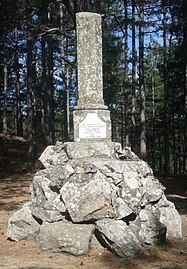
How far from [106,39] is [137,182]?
24.3 m

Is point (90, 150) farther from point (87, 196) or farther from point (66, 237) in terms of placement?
point (66, 237)

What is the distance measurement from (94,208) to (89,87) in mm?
2786

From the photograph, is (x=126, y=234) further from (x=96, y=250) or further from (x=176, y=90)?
(x=176, y=90)

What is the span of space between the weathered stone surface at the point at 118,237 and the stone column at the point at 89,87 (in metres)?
2.19

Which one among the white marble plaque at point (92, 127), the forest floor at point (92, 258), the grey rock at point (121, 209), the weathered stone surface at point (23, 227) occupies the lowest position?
the forest floor at point (92, 258)

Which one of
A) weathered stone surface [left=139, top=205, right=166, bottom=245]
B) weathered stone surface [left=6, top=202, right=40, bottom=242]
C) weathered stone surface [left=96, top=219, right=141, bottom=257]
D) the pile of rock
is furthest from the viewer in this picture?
weathered stone surface [left=6, top=202, right=40, bottom=242]

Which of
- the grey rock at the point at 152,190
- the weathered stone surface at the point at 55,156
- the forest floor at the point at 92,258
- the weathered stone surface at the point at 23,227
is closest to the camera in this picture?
the forest floor at the point at 92,258

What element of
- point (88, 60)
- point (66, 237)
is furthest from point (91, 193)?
point (88, 60)

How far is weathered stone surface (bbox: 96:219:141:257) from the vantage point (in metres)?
5.79

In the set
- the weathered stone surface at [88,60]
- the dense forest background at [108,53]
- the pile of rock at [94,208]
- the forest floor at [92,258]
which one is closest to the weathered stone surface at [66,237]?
the pile of rock at [94,208]

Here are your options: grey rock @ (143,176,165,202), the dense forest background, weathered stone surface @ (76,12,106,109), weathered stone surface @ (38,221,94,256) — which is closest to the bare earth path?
weathered stone surface @ (38,221,94,256)

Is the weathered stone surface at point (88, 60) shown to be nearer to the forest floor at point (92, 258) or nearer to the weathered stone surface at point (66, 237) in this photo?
→ the weathered stone surface at point (66, 237)

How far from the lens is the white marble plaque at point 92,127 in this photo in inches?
309

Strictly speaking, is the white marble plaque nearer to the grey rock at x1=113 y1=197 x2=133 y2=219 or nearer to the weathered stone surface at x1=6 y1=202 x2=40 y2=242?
the grey rock at x1=113 y1=197 x2=133 y2=219
